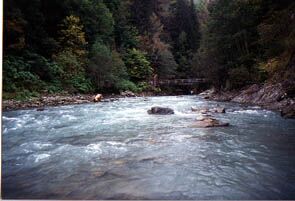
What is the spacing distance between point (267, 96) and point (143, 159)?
253cm

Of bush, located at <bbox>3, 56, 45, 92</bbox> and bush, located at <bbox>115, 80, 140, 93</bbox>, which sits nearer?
bush, located at <bbox>3, 56, 45, 92</bbox>

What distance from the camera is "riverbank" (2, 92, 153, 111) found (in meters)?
3.55

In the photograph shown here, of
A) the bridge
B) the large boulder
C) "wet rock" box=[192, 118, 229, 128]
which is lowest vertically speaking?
"wet rock" box=[192, 118, 229, 128]

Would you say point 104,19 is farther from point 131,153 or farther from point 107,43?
point 131,153

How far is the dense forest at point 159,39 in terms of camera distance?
374 centimetres

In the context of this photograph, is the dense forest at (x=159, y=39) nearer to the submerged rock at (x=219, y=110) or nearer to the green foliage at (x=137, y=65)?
the green foliage at (x=137, y=65)

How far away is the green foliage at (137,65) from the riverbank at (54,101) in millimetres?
360

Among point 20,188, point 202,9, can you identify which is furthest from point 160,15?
point 20,188

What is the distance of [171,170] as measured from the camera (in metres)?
3.08

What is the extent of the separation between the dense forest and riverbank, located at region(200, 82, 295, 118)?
156 millimetres

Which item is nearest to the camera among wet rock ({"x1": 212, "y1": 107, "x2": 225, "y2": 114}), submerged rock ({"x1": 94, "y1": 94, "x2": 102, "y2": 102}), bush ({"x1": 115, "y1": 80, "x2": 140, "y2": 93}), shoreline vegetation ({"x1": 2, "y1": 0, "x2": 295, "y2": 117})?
shoreline vegetation ({"x1": 2, "y1": 0, "x2": 295, "y2": 117})

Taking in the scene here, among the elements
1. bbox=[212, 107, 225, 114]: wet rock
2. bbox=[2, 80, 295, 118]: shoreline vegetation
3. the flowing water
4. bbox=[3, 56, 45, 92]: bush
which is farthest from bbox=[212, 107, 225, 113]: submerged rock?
bbox=[3, 56, 45, 92]: bush

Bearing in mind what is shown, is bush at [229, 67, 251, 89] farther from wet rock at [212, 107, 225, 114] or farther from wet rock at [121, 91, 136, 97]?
wet rock at [121, 91, 136, 97]

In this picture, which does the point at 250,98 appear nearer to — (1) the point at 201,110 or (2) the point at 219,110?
(2) the point at 219,110
